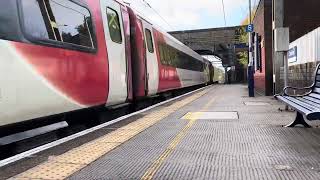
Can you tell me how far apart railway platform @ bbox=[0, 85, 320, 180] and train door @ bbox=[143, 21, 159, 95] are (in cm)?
580

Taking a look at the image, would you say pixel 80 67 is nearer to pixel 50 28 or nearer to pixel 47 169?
pixel 50 28

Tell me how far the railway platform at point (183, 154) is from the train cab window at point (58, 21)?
164 cm

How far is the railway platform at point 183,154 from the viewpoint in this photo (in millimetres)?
5340

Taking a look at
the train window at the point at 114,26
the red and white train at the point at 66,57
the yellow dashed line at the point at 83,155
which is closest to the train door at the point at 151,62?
the red and white train at the point at 66,57

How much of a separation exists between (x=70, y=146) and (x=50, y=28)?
76.1 inches

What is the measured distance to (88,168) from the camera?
561 cm

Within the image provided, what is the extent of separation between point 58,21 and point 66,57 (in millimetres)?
604

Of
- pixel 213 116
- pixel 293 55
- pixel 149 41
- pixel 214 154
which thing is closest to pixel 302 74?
pixel 293 55

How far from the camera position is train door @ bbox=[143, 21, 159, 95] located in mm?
15198

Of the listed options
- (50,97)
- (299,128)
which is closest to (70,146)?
(50,97)

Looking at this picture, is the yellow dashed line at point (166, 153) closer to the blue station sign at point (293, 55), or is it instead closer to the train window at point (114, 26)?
the train window at point (114, 26)

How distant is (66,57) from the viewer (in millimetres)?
7996

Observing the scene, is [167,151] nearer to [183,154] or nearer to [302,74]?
[183,154]

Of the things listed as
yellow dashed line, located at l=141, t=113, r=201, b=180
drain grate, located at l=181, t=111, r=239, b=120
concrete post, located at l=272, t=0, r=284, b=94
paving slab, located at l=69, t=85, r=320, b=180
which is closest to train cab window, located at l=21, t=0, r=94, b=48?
paving slab, located at l=69, t=85, r=320, b=180
